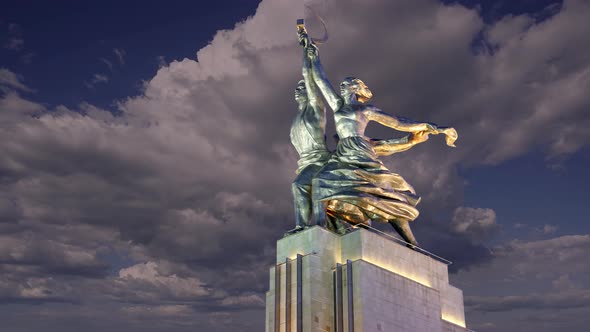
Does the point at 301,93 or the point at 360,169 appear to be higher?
the point at 301,93

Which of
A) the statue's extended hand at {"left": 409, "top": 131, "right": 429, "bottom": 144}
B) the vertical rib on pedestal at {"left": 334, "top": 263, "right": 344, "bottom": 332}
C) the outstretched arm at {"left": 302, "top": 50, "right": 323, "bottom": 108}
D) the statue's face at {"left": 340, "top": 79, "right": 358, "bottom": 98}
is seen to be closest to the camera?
the vertical rib on pedestal at {"left": 334, "top": 263, "right": 344, "bottom": 332}

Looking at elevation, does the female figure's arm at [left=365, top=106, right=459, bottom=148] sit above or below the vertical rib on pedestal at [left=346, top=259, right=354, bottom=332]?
above

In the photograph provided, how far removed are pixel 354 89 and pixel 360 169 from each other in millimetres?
3671

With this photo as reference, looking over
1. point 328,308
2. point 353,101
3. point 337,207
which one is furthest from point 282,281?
point 353,101

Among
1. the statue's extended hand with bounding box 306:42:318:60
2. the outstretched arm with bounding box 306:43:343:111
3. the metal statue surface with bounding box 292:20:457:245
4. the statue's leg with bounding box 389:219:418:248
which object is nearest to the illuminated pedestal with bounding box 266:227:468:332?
the statue's leg with bounding box 389:219:418:248

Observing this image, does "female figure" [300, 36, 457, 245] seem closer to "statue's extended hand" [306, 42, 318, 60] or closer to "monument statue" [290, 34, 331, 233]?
"statue's extended hand" [306, 42, 318, 60]

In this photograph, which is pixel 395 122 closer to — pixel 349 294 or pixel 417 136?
pixel 417 136

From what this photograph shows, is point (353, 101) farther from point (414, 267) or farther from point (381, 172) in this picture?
point (414, 267)

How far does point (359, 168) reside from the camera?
28922 mm

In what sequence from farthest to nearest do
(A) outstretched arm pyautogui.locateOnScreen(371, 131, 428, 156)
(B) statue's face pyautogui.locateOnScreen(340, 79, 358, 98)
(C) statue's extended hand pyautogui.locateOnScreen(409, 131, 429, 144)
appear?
(C) statue's extended hand pyautogui.locateOnScreen(409, 131, 429, 144)
(A) outstretched arm pyautogui.locateOnScreen(371, 131, 428, 156)
(B) statue's face pyautogui.locateOnScreen(340, 79, 358, 98)

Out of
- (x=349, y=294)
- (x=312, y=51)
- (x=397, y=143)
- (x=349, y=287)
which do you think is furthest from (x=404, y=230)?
(x=312, y=51)

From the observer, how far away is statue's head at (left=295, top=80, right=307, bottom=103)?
101ft

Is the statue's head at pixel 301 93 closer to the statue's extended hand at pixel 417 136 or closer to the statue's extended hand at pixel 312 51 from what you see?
the statue's extended hand at pixel 312 51

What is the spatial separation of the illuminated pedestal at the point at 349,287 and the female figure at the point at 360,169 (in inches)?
55.7
